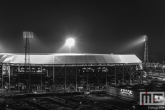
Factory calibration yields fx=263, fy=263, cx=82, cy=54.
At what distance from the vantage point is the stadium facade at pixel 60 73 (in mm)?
83500

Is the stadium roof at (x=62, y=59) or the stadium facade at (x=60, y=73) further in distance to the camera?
the stadium roof at (x=62, y=59)

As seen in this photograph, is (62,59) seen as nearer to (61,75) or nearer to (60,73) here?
(60,73)

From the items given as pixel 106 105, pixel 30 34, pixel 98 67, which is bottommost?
pixel 106 105

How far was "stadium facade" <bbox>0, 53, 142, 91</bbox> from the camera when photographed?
83.5 meters

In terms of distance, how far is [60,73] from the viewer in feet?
283

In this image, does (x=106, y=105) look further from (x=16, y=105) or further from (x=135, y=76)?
(x=135, y=76)

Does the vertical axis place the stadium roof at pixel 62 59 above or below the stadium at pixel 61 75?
above

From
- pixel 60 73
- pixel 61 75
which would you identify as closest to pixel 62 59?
pixel 60 73

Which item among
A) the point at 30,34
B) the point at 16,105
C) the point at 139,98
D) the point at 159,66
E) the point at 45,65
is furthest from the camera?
the point at 159,66

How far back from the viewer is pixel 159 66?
555ft

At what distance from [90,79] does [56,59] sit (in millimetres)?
13221

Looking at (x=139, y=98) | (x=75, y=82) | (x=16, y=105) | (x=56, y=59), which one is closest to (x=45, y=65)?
(x=56, y=59)

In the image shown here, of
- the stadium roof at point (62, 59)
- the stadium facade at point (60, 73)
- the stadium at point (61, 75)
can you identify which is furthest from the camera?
the stadium roof at point (62, 59)

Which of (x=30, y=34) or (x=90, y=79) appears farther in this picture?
(x=90, y=79)
